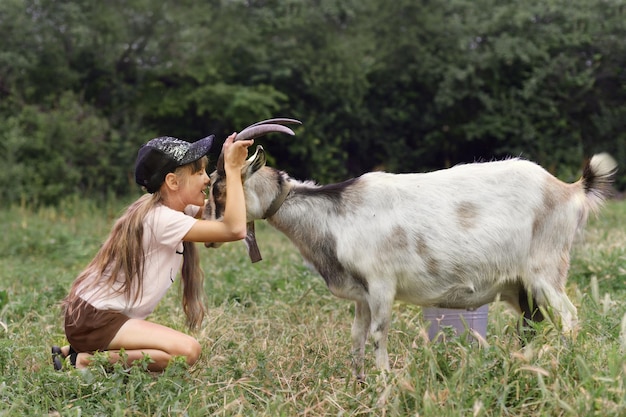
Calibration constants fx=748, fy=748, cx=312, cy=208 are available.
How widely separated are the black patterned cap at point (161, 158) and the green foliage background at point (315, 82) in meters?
9.03

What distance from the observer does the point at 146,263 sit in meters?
4.01

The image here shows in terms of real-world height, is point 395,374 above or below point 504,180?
below

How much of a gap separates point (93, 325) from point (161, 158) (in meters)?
0.96

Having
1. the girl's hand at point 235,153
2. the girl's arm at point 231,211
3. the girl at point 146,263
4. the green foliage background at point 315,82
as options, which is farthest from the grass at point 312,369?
the green foliage background at point 315,82

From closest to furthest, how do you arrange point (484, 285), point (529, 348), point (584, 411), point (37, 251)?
point (584, 411) → point (529, 348) → point (484, 285) → point (37, 251)

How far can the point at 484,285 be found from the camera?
4.02 meters

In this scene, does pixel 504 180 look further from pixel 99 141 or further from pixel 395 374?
pixel 99 141

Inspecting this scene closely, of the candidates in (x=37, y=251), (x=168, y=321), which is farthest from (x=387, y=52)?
(x=168, y=321)

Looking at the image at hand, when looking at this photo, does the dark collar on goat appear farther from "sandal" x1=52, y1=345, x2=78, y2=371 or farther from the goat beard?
"sandal" x1=52, y1=345, x2=78, y2=371

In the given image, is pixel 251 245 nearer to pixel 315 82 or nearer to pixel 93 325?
pixel 93 325

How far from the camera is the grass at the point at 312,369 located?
3316mm

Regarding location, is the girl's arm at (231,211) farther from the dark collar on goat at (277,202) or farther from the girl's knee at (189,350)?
the girl's knee at (189,350)

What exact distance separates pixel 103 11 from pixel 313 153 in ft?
15.8

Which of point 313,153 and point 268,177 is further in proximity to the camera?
point 313,153
